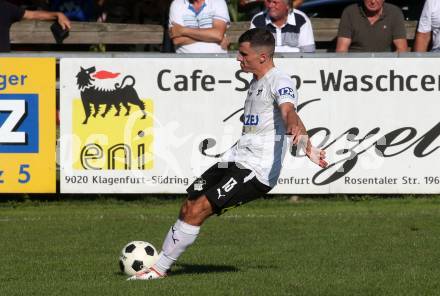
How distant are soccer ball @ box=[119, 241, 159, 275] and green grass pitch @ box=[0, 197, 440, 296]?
10 centimetres

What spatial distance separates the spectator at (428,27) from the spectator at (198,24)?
2386 millimetres

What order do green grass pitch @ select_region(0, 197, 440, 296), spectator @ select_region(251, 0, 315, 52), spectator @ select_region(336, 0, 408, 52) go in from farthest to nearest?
spectator @ select_region(336, 0, 408, 52), spectator @ select_region(251, 0, 315, 52), green grass pitch @ select_region(0, 197, 440, 296)

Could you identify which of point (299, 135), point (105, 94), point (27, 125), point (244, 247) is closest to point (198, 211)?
point (299, 135)

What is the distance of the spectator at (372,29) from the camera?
1335 centimetres

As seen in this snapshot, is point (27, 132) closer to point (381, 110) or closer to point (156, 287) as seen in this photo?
point (381, 110)

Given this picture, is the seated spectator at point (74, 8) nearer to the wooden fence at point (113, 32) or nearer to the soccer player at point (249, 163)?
the wooden fence at point (113, 32)

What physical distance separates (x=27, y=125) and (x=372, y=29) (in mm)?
4327

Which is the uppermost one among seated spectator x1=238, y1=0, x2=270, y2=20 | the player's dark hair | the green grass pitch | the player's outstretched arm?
the player's dark hair

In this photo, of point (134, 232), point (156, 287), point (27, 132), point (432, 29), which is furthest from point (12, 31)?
point (156, 287)

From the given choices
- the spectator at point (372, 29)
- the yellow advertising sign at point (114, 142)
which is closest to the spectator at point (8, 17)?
the yellow advertising sign at point (114, 142)

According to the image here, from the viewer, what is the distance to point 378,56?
499 inches

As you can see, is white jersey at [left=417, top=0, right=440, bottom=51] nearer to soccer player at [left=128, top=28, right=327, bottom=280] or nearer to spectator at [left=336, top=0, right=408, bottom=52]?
spectator at [left=336, top=0, right=408, bottom=52]

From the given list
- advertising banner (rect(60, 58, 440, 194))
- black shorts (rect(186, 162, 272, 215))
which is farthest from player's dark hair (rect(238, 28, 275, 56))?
advertising banner (rect(60, 58, 440, 194))

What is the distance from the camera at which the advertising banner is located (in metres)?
12.7
